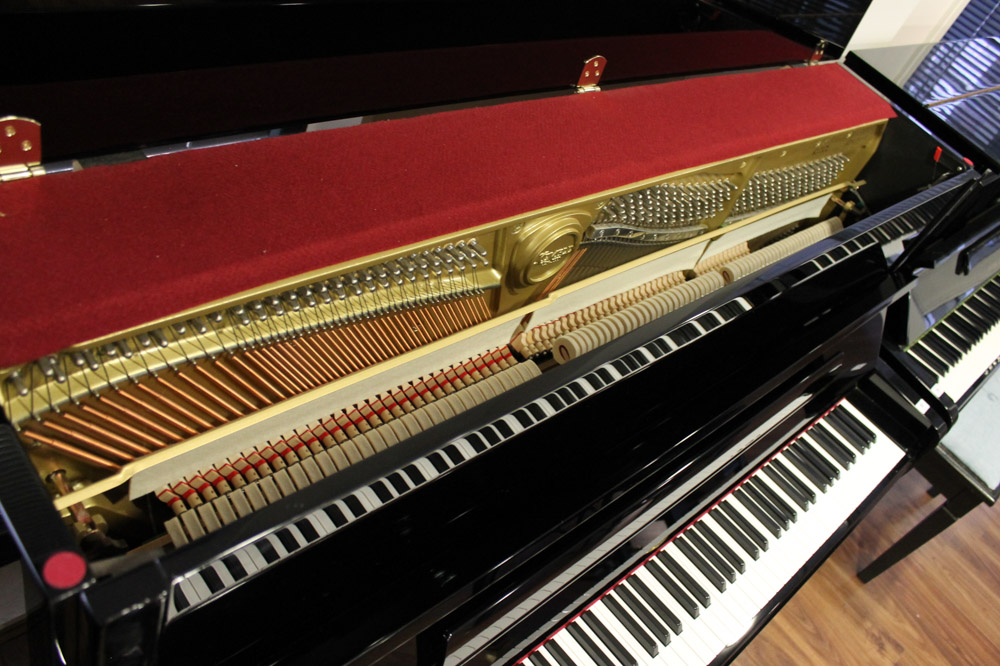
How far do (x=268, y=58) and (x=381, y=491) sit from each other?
0.71 m

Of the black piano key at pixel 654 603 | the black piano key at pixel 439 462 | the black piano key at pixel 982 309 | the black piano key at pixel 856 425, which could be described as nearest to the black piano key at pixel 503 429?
the black piano key at pixel 439 462

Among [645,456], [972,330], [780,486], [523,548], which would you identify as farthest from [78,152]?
[972,330]

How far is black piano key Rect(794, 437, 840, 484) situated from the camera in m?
1.63

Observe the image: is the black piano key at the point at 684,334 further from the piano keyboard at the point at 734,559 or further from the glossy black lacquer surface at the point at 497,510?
the piano keyboard at the point at 734,559

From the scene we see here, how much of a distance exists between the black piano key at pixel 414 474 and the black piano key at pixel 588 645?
52 cm

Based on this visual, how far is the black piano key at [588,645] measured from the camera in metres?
1.17

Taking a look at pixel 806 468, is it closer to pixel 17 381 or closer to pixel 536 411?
pixel 536 411

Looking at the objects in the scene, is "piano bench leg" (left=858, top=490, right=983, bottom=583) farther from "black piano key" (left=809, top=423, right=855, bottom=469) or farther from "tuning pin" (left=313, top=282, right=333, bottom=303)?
"tuning pin" (left=313, top=282, right=333, bottom=303)

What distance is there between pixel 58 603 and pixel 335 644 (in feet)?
1.23

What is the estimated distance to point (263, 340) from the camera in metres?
0.90

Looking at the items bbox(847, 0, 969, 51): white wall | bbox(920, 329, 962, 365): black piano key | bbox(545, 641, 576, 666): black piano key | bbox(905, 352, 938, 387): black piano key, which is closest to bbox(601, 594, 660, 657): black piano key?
bbox(545, 641, 576, 666): black piano key

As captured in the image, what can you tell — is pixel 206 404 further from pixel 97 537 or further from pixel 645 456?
pixel 645 456

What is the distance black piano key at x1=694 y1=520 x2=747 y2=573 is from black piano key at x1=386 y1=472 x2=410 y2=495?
82cm

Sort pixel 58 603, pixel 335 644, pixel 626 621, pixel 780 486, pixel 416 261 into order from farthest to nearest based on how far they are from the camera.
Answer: pixel 780 486 < pixel 626 621 < pixel 416 261 < pixel 335 644 < pixel 58 603
